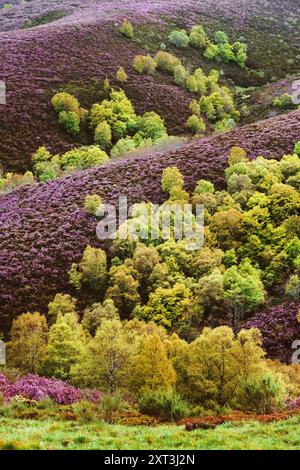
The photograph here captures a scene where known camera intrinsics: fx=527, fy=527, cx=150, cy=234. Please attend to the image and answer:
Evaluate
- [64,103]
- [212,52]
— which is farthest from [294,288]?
[212,52]

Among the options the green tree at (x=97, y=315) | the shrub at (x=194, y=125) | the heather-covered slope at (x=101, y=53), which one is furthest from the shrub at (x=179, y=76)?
the green tree at (x=97, y=315)

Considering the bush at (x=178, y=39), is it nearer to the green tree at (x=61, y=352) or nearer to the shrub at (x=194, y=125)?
the shrub at (x=194, y=125)

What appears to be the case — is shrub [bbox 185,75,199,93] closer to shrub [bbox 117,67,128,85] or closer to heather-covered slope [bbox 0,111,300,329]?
shrub [bbox 117,67,128,85]

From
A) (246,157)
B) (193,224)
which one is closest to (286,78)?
(246,157)

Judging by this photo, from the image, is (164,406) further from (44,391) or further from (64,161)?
(64,161)

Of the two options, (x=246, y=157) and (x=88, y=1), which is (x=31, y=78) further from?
(x=88, y=1)

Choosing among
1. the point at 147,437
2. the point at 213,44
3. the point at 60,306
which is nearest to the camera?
the point at 147,437
